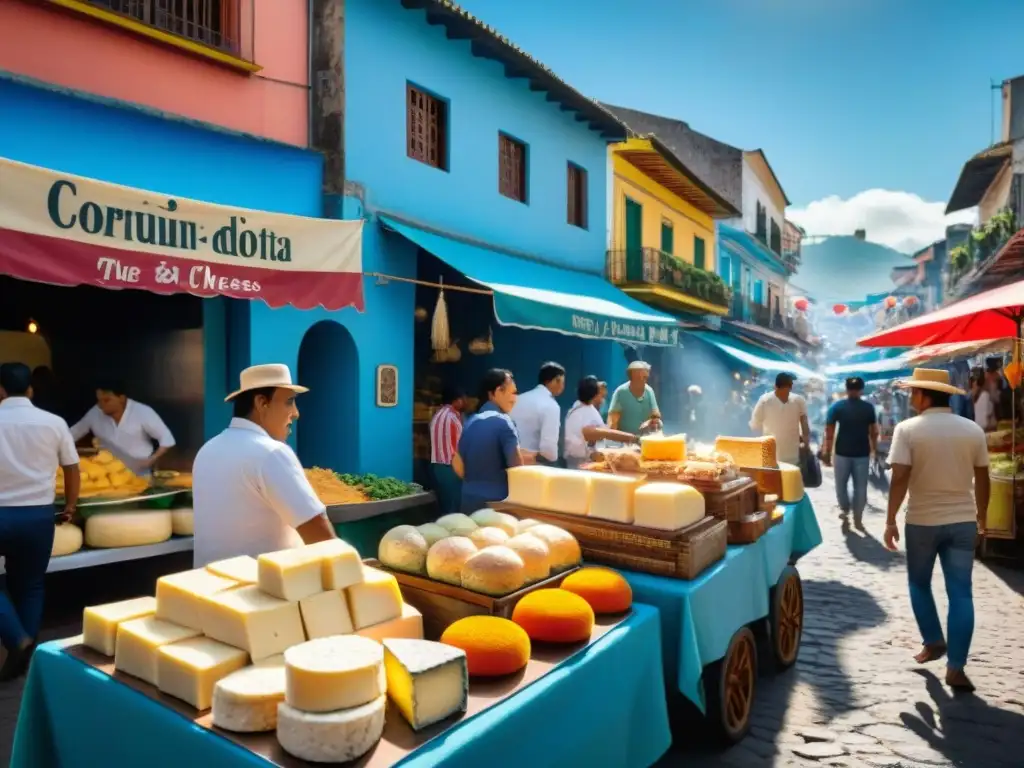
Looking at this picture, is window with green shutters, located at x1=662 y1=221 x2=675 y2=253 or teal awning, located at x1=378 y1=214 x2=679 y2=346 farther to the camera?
window with green shutters, located at x1=662 y1=221 x2=675 y2=253

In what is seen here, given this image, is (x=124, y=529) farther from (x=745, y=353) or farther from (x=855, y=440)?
(x=745, y=353)

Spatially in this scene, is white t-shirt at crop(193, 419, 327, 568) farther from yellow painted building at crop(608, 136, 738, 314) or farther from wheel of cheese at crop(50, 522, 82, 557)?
yellow painted building at crop(608, 136, 738, 314)

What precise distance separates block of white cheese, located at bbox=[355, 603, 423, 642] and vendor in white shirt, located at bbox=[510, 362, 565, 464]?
13.0ft

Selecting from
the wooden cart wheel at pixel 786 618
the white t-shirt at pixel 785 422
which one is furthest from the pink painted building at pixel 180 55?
the wooden cart wheel at pixel 786 618

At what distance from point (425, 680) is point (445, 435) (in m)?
6.30

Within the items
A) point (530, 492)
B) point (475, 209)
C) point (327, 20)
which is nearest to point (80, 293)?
point (327, 20)

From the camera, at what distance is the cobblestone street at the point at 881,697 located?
12.3 feet

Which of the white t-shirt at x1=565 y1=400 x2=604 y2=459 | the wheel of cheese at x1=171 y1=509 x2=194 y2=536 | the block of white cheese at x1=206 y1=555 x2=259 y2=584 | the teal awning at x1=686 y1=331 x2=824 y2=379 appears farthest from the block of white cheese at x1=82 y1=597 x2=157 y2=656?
the teal awning at x1=686 y1=331 x2=824 y2=379

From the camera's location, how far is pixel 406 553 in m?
3.05

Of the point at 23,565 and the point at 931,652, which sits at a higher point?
the point at 23,565

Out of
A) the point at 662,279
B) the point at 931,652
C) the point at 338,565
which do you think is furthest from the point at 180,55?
the point at 662,279

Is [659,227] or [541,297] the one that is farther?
[659,227]

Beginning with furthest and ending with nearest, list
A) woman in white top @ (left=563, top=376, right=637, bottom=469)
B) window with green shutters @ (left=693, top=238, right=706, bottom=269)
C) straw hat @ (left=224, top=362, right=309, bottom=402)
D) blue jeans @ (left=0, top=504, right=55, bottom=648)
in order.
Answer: window with green shutters @ (left=693, top=238, right=706, bottom=269)
woman in white top @ (left=563, top=376, right=637, bottom=469)
blue jeans @ (left=0, top=504, right=55, bottom=648)
straw hat @ (left=224, top=362, right=309, bottom=402)

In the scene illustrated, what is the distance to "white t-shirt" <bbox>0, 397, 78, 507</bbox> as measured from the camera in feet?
14.5
